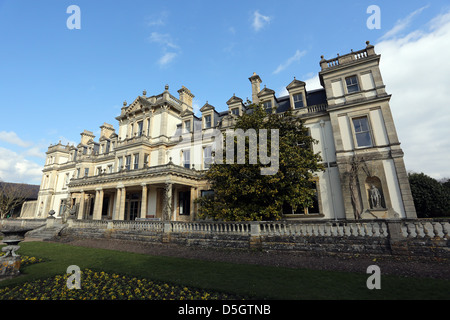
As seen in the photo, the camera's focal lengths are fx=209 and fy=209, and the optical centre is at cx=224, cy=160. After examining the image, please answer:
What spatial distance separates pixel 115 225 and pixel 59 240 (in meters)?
5.06

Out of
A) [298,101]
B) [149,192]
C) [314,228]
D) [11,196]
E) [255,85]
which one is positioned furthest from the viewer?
[11,196]

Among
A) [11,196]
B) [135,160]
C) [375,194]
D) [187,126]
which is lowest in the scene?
[375,194]

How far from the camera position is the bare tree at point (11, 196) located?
1330 inches

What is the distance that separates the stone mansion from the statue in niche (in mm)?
58

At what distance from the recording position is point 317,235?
9742mm

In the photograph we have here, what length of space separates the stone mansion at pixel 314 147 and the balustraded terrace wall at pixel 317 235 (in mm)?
3741

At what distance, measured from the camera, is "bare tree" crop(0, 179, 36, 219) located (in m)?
33.8

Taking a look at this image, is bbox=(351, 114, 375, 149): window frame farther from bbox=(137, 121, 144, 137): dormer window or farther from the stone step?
the stone step

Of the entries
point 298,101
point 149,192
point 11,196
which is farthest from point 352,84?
point 11,196

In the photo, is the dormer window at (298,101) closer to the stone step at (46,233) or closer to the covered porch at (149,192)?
the covered porch at (149,192)

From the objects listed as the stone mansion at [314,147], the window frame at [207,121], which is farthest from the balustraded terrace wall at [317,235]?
the window frame at [207,121]

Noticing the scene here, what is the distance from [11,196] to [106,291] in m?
43.1

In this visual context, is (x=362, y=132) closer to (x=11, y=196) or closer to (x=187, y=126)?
(x=187, y=126)
